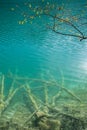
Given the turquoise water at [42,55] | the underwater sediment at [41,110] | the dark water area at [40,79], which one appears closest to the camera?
the underwater sediment at [41,110]

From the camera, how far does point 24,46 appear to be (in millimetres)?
49094

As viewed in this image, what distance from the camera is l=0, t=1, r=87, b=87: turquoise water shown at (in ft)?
116

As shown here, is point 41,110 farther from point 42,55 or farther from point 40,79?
point 42,55

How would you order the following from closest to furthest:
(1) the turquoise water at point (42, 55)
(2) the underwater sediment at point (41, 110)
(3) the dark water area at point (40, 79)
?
(2) the underwater sediment at point (41, 110)
(3) the dark water area at point (40, 79)
(1) the turquoise water at point (42, 55)

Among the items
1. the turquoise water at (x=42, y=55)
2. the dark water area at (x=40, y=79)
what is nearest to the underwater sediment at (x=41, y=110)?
the dark water area at (x=40, y=79)

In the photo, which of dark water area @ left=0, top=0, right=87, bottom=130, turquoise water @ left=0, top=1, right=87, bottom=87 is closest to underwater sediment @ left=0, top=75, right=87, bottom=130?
dark water area @ left=0, top=0, right=87, bottom=130

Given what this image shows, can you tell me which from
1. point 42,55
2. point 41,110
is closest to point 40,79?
point 41,110

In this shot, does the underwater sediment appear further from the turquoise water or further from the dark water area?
the turquoise water

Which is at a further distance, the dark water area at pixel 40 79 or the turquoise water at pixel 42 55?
the turquoise water at pixel 42 55

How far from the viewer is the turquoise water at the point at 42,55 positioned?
116 ft

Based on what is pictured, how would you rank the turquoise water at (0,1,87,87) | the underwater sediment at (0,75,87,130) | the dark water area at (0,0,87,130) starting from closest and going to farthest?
the underwater sediment at (0,75,87,130) → the dark water area at (0,0,87,130) → the turquoise water at (0,1,87,87)

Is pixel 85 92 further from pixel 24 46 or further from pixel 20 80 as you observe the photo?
pixel 24 46

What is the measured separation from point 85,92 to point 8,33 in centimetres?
3458

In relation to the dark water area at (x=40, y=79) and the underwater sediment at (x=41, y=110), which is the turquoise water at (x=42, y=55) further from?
the underwater sediment at (x=41, y=110)
